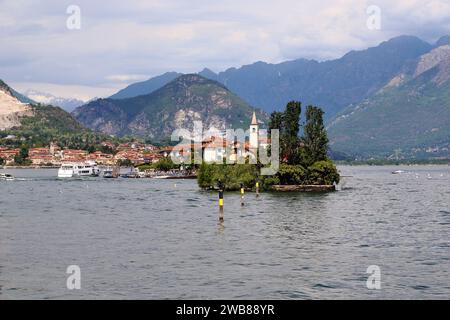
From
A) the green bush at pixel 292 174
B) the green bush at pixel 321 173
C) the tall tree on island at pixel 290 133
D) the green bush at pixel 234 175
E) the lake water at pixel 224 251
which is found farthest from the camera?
the tall tree on island at pixel 290 133

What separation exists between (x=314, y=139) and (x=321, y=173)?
7.62m

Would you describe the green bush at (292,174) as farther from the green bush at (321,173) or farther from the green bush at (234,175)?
the green bush at (234,175)

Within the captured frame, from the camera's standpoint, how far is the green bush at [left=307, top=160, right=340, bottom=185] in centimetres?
14212

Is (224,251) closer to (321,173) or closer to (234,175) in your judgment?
(234,175)

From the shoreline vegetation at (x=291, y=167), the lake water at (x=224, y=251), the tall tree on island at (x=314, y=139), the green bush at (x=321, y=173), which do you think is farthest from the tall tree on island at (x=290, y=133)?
the lake water at (x=224, y=251)

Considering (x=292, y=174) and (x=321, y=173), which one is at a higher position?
(x=321, y=173)

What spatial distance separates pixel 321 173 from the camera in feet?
468

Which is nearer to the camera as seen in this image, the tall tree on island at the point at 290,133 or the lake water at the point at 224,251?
the lake water at the point at 224,251

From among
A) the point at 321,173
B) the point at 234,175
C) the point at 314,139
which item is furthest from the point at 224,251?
the point at 314,139

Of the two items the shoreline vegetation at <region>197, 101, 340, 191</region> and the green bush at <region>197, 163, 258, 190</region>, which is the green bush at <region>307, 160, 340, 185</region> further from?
the green bush at <region>197, 163, 258, 190</region>

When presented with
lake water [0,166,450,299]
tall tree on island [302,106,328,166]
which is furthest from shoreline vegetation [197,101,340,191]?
Result: lake water [0,166,450,299]

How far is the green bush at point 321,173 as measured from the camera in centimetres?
14212

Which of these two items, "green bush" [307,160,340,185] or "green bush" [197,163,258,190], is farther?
"green bush" [307,160,340,185]
